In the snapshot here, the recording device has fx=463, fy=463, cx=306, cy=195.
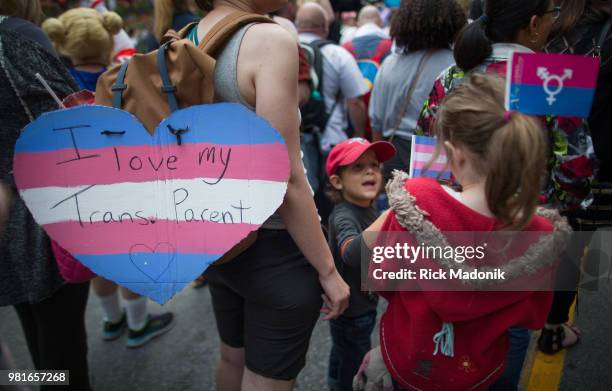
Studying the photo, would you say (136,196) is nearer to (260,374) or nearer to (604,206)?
(260,374)

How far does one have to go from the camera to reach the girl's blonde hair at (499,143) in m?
1.02

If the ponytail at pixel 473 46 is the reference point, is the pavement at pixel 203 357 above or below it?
below

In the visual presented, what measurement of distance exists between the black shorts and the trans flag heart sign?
2.31ft

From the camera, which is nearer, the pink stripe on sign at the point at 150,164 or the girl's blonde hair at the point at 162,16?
the pink stripe on sign at the point at 150,164

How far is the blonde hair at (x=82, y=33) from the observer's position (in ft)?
7.91

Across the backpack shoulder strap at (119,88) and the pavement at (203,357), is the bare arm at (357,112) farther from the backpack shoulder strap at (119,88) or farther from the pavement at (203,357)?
the backpack shoulder strap at (119,88)

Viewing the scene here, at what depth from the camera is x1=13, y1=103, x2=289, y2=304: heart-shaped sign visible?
1132 mm

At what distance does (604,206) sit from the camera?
1797mm

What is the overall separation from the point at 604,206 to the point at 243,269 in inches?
56.2

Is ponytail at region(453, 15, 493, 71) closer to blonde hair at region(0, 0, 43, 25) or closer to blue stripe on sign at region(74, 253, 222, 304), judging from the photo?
blue stripe on sign at region(74, 253, 222, 304)

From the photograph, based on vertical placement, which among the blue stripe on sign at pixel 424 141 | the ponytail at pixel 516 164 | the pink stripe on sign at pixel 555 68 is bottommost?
the blue stripe on sign at pixel 424 141

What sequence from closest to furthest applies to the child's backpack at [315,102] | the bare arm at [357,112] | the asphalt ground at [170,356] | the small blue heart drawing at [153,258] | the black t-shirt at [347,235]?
the small blue heart drawing at [153,258], the black t-shirt at [347,235], the asphalt ground at [170,356], the child's backpack at [315,102], the bare arm at [357,112]

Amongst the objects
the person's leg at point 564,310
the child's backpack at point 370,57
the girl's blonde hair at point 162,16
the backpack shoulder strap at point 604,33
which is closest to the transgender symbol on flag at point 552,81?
the person's leg at point 564,310

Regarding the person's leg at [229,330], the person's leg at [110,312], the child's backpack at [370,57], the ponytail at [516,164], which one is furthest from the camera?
the child's backpack at [370,57]
